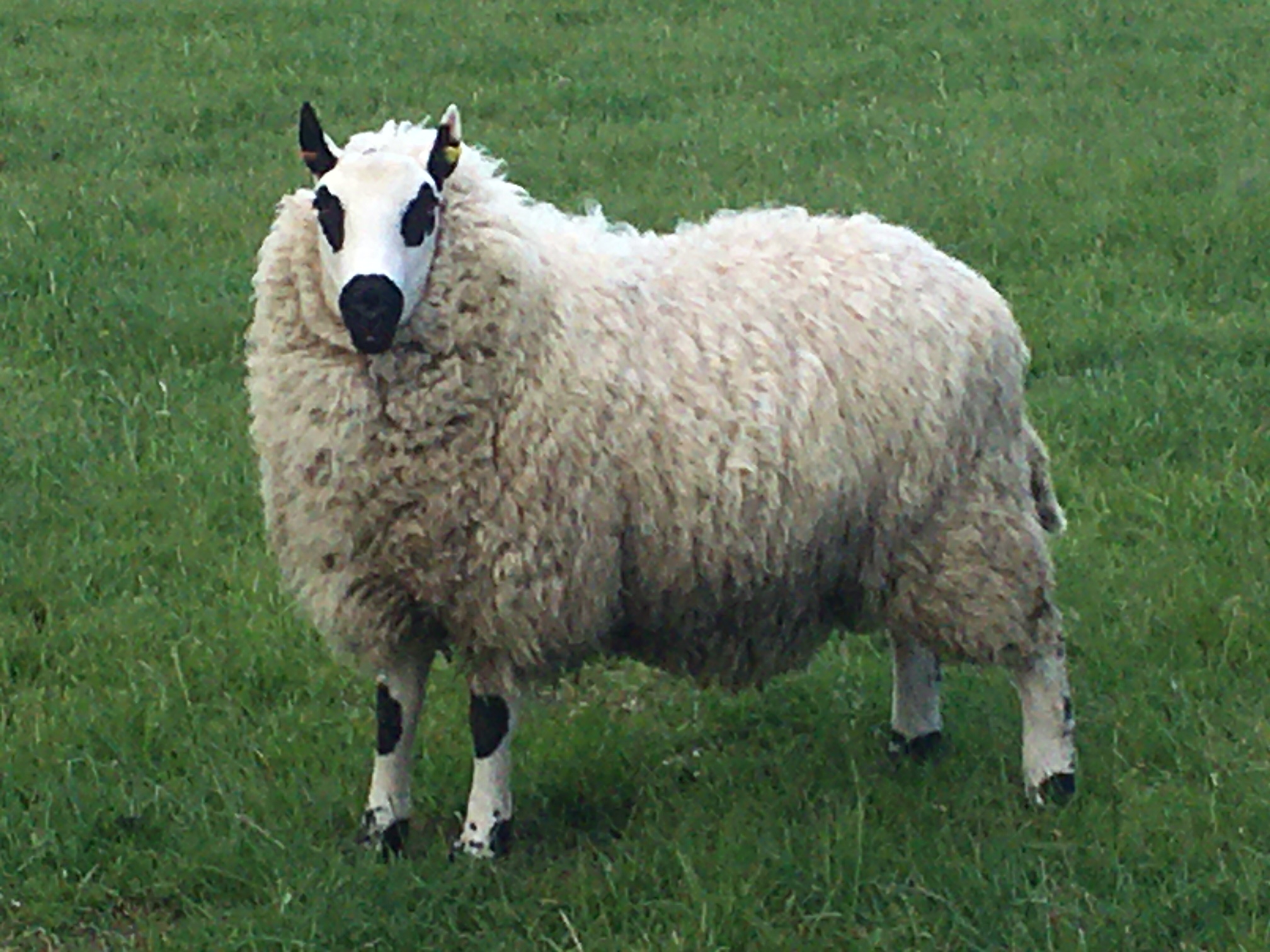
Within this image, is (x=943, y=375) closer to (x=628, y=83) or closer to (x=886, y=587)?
(x=886, y=587)

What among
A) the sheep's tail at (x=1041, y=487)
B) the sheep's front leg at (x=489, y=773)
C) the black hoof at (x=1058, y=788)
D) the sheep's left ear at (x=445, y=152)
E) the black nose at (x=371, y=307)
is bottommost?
the black hoof at (x=1058, y=788)

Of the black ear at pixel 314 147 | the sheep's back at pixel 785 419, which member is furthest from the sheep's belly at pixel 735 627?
the black ear at pixel 314 147

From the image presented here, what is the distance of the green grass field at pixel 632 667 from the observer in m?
4.47

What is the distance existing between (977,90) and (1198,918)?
30.9ft

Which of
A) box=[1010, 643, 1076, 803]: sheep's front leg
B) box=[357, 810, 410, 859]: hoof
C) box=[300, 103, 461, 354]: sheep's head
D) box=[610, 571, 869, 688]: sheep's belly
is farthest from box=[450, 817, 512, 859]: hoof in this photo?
box=[1010, 643, 1076, 803]: sheep's front leg

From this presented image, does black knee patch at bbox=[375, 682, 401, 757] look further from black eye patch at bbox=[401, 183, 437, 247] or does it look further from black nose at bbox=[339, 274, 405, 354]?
black eye patch at bbox=[401, 183, 437, 247]

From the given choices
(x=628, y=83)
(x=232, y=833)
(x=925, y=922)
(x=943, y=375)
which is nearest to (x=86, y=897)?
(x=232, y=833)

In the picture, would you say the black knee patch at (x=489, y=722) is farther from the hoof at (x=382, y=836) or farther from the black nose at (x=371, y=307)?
the black nose at (x=371, y=307)

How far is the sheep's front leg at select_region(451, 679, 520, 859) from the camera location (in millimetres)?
4742

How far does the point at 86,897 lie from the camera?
4.61 meters

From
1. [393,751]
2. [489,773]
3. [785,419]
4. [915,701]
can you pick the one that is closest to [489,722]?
[489,773]

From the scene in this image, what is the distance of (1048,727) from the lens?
5.18 m

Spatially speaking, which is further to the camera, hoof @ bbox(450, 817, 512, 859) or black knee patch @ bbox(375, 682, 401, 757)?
black knee patch @ bbox(375, 682, 401, 757)

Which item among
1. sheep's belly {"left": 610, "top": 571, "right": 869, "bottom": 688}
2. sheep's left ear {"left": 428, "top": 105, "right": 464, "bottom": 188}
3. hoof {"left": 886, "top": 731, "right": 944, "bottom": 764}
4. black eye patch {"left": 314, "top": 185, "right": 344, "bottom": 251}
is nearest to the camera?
black eye patch {"left": 314, "top": 185, "right": 344, "bottom": 251}
